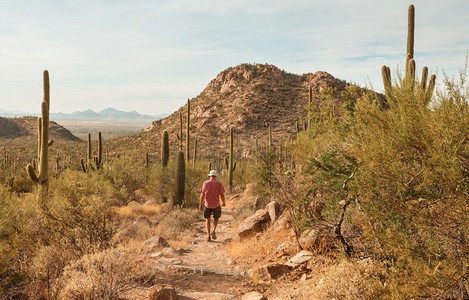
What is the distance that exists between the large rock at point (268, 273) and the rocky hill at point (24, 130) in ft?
272

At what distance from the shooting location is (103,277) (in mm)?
5125

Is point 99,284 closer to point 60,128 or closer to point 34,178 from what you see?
point 34,178

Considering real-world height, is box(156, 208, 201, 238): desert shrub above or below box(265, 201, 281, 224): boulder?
below

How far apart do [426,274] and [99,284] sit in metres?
4.18

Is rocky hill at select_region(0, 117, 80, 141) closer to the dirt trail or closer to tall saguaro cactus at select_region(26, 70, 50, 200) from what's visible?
tall saguaro cactus at select_region(26, 70, 50, 200)

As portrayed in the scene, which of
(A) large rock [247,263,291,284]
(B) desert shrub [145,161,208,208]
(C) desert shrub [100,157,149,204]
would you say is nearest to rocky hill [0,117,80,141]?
(C) desert shrub [100,157,149,204]

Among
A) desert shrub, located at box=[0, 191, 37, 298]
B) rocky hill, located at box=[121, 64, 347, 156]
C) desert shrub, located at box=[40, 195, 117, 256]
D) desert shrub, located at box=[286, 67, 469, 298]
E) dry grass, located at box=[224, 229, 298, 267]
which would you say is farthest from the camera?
rocky hill, located at box=[121, 64, 347, 156]

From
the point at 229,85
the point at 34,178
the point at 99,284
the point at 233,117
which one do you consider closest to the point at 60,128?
the point at 229,85

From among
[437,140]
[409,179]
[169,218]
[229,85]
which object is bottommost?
[169,218]

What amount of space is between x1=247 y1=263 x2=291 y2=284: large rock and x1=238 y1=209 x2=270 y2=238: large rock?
10.5ft

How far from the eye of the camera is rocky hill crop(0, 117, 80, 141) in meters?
80.6

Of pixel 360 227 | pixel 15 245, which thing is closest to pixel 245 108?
pixel 15 245

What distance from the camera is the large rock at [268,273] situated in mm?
6690

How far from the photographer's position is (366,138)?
17.6ft
